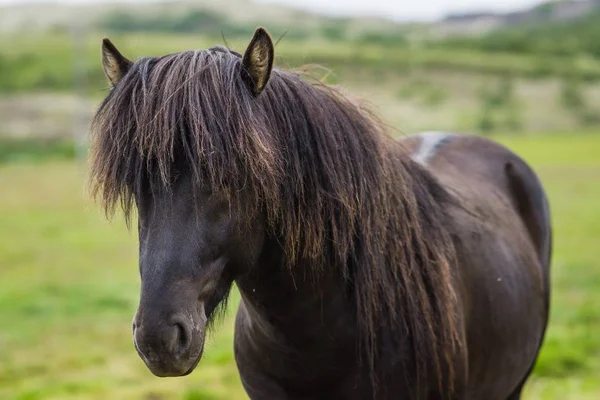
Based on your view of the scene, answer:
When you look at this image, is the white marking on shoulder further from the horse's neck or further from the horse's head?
the horse's head

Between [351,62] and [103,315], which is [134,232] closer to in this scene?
[103,315]

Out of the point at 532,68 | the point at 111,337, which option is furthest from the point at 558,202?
the point at 532,68

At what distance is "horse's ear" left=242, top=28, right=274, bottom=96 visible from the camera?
89.1 inches

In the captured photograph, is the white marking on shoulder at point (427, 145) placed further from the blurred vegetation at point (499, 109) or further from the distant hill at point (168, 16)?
the distant hill at point (168, 16)

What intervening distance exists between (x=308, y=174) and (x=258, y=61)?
41cm

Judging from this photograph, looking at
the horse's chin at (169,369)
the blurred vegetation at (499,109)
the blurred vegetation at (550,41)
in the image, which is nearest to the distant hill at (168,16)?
the blurred vegetation at (550,41)

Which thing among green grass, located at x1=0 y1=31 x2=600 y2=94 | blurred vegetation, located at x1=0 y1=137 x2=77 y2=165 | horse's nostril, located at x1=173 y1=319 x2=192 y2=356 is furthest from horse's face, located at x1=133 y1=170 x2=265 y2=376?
green grass, located at x1=0 y1=31 x2=600 y2=94

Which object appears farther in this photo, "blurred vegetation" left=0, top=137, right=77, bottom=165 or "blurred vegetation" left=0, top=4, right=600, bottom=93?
"blurred vegetation" left=0, top=4, right=600, bottom=93

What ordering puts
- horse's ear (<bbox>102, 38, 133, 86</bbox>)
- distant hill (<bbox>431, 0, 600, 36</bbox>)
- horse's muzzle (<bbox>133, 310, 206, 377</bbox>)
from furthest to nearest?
distant hill (<bbox>431, 0, 600, 36</bbox>)
horse's ear (<bbox>102, 38, 133, 86</bbox>)
horse's muzzle (<bbox>133, 310, 206, 377</bbox>)

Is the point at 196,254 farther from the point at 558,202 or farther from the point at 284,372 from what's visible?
the point at 558,202

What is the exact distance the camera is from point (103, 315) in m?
9.24

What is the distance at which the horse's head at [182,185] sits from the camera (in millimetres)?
2062

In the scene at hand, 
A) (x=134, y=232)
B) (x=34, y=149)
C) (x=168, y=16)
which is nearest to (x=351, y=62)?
(x=34, y=149)

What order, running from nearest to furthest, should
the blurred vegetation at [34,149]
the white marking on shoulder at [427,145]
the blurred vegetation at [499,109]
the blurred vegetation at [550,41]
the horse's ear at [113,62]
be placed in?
1. the horse's ear at [113,62]
2. the white marking on shoulder at [427,145]
3. the blurred vegetation at [34,149]
4. the blurred vegetation at [499,109]
5. the blurred vegetation at [550,41]
